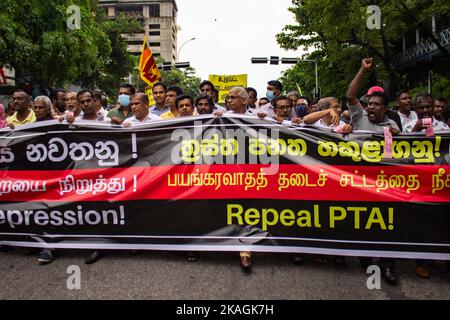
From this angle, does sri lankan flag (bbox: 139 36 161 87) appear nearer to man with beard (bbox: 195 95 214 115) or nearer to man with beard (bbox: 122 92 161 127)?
man with beard (bbox: 195 95 214 115)

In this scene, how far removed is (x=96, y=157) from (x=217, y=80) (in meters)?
10.7

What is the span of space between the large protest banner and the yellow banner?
9.82m

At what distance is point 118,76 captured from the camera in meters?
27.6

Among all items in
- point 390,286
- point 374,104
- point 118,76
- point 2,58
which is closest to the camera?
point 390,286

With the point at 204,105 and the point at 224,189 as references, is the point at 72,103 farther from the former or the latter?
the point at 224,189

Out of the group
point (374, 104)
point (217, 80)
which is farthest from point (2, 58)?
point (374, 104)

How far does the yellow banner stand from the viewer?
13.6m

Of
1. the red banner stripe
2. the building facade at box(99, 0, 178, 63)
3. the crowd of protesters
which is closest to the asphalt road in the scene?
the crowd of protesters

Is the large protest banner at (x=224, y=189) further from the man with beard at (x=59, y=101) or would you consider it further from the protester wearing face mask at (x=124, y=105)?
the man with beard at (x=59, y=101)

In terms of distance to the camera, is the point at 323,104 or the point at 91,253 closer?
the point at 91,253

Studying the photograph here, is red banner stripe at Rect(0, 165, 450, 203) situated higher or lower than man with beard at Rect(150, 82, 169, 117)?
lower

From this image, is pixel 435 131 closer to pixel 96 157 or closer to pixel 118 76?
pixel 96 157

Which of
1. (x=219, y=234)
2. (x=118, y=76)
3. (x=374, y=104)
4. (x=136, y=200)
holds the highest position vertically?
(x=118, y=76)

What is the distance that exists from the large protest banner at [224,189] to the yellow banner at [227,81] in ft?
32.2
